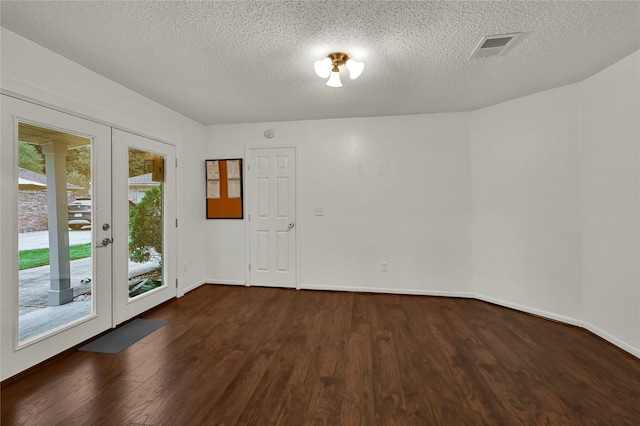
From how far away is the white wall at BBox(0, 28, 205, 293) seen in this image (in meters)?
1.93

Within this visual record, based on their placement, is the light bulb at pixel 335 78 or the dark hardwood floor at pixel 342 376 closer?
the dark hardwood floor at pixel 342 376

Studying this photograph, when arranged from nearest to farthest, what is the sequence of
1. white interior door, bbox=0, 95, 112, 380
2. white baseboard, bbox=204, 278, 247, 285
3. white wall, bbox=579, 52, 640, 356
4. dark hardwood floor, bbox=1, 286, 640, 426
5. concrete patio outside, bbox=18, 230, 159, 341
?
dark hardwood floor, bbox=1, 286, 640, 426 → white interior door, bbox=0, 95, 112, 380 → concrete patio outside, bbox=18, 230, 159, 341 → white wall, bbox=579, 52, 640, 356 → white baseboard, bbox=204, 278, 247, 285

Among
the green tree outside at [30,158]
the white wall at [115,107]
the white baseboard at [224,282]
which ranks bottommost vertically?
the white baseboard at [224,282]

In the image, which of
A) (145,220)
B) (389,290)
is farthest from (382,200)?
(145,220)

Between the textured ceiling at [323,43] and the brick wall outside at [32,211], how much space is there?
45.1 inches

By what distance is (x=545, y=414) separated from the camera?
1608 millimetres

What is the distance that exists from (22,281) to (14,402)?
790 mm

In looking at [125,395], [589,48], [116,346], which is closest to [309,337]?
[125,395]

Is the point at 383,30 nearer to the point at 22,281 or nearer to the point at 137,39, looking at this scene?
the point at 137,39

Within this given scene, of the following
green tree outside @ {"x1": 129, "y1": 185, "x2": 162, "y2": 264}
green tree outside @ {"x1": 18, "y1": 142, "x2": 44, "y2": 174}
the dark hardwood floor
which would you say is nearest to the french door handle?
green tree outside @ {"x1": 129, "y1": 185, "x2": 162, "y2": 264}

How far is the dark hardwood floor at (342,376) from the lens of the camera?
1611 mm

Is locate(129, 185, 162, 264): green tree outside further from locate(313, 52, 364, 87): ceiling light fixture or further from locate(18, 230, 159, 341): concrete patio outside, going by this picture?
locate(313, 52, 364, 87): ceiling light fixture

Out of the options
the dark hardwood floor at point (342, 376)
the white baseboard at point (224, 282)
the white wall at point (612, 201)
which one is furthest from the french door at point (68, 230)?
the white wall at point (612, 201)

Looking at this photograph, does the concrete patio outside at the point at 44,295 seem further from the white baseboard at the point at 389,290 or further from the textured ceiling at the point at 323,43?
the white baseboard at the point at 389,290
